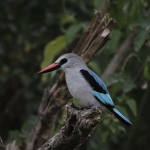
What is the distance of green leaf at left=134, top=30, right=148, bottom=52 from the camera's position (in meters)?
5.06

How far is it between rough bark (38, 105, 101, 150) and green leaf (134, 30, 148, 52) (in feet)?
5.29

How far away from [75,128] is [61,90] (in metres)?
1.74

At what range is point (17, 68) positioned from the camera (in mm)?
7508

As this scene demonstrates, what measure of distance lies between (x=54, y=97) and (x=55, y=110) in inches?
5.9

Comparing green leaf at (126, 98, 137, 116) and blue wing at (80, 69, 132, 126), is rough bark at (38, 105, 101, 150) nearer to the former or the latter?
blue wing at (80, 69, 132, 126)

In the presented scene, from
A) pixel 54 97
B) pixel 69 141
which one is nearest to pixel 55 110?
pixel 54 97

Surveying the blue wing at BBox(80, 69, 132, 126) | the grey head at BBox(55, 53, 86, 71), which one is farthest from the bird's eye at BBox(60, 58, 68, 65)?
the blue wing at BBox(80, 69, 132, 126)

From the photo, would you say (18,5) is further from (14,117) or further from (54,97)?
(54,97)

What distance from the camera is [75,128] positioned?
3408 mm

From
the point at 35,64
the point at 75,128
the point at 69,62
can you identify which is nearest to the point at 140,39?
the point at 69,62

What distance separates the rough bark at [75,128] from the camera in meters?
3.39

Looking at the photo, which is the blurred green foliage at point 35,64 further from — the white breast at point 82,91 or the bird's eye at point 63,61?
the white breast at point 82,91

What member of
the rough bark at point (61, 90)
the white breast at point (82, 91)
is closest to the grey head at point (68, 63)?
the white breast at point (82, 91)

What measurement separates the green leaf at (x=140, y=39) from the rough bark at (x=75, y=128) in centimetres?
161
